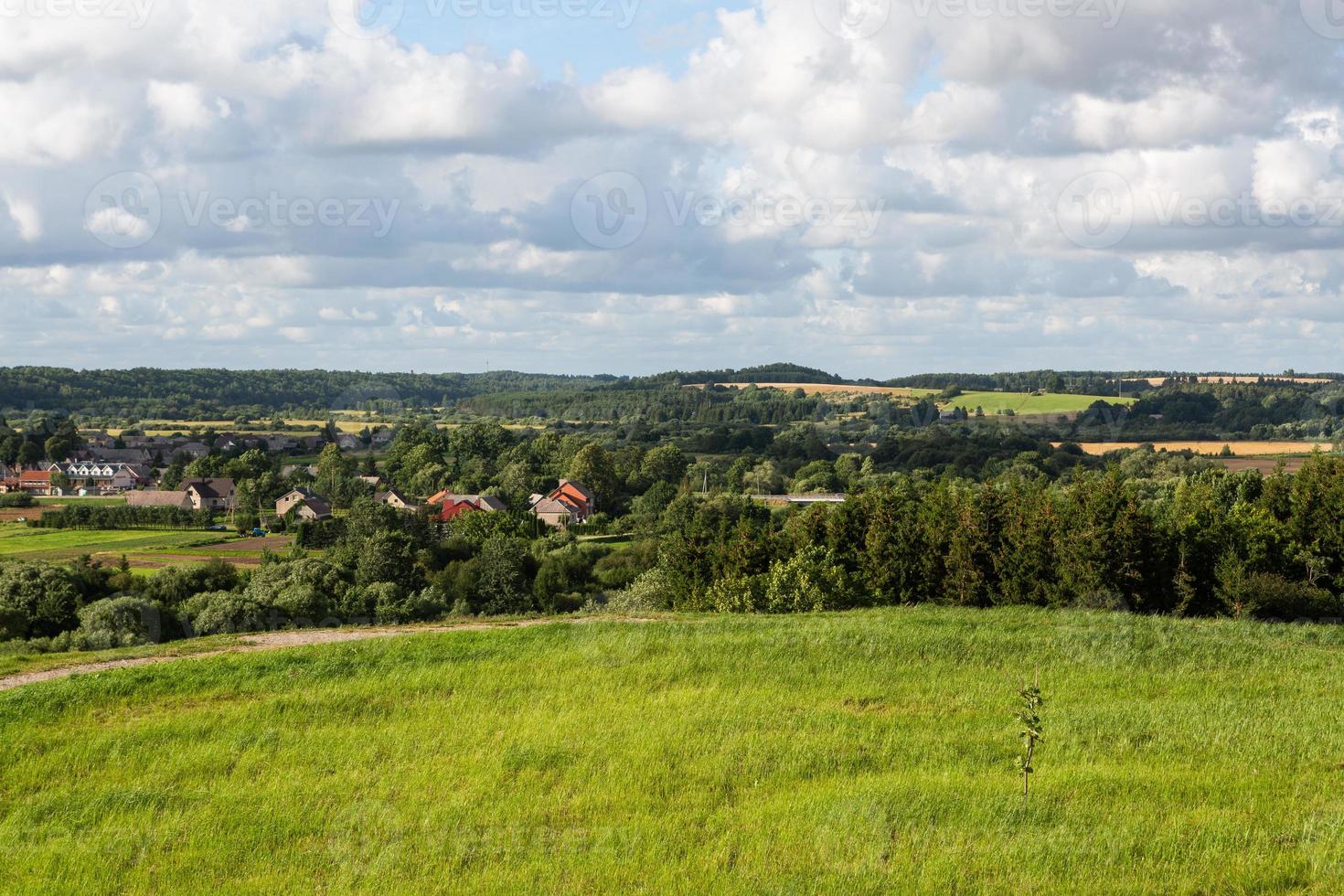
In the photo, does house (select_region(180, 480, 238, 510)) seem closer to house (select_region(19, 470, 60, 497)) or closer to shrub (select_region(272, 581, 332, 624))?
house (select_region(19, 470, 60, 497))

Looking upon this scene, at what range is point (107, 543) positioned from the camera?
215ft

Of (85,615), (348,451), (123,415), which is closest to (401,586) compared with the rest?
(85,615)

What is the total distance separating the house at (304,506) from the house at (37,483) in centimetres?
3303

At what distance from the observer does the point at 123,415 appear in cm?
18112

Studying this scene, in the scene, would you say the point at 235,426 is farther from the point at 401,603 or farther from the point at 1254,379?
the point at 1254,379

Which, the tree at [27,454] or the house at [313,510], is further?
the tree at [27,454]

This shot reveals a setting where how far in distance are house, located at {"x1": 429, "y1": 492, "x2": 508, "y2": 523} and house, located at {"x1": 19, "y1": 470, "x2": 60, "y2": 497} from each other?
41.7 meters

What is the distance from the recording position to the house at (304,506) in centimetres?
8075

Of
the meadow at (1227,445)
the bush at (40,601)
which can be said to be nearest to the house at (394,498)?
the bush at (40,601)

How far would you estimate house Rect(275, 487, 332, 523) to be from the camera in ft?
265

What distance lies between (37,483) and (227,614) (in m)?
85.1

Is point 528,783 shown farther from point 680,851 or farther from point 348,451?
point 348,451

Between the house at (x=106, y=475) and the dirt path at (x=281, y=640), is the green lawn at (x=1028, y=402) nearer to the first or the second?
the house at (x=106, y=475)

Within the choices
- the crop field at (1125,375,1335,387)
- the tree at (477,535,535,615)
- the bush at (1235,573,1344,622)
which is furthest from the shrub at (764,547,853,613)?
the crop field at (1125,375,1335,387)
